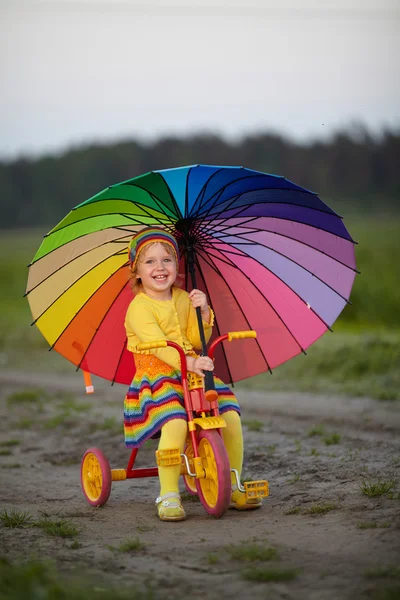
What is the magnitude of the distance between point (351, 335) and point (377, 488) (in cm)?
848

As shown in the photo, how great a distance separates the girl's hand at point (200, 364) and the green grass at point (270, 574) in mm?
1337

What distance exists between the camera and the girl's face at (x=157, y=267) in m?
4.57

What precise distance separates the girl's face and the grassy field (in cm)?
432

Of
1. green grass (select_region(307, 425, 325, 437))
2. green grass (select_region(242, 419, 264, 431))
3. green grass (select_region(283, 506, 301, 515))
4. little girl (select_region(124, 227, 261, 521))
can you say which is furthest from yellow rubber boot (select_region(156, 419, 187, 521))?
green grass (select_region(242, 419, 264, 431))

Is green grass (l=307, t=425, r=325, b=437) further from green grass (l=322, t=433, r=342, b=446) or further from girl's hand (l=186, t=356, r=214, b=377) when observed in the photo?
girl's hand (l=186, t=356, r=214, b=377)

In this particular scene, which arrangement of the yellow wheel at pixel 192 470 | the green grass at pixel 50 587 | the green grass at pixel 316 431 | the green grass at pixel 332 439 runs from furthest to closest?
the green grass at pixel 316 431 → the green grass at pixel 332 439 → the yellow wheel at pixel 192 470 → the green grass at pixel 50 587

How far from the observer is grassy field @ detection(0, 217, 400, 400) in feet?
31.6

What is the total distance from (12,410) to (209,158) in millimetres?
21276

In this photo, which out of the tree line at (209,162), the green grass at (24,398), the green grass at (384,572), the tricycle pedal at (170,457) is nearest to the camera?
the green grass at (384,572)

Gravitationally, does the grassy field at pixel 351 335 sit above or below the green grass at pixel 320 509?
above

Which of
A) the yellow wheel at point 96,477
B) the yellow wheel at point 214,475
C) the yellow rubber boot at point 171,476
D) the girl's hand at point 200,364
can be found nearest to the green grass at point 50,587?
the yellow wheel at point 214,475

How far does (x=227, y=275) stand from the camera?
500 centimetres

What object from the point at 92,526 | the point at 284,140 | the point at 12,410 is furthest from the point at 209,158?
the point at 92,526

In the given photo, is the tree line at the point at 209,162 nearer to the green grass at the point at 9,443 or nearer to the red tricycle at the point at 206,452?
the green grass at the point at 9,443
